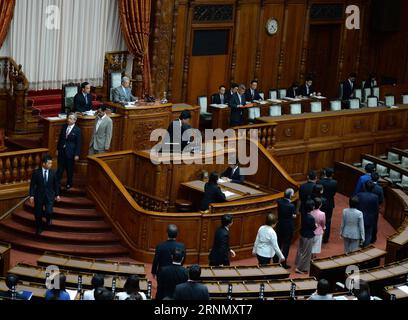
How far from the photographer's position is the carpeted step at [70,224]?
582 inches

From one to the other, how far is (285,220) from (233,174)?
243 centimetres

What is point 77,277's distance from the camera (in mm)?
11297

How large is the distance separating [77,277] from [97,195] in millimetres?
3994

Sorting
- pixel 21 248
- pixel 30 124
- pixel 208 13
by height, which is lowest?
pixel 21 248

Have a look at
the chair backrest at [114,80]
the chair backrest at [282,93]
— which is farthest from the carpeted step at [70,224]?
the chair backrest at [282,93]

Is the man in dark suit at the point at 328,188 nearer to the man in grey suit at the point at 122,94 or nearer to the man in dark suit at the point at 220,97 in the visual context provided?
the man in grey suit at the point at 122,94

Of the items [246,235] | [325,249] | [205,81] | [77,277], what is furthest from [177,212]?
[205,81]

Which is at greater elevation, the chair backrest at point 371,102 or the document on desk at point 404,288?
the chair backrest at point 371,102

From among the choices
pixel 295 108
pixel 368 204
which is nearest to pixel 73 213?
pixel 368 204

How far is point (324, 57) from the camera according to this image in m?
23.1

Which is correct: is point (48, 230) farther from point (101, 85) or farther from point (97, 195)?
point (101, 85)

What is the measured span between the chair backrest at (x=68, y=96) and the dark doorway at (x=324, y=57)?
25.3ft

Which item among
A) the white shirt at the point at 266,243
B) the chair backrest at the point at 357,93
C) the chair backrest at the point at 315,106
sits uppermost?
the chair backrest at the point at 357,93

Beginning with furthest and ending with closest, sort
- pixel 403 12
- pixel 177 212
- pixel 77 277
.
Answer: pixel 403 12
pixel 177 212
pixel 77 277
